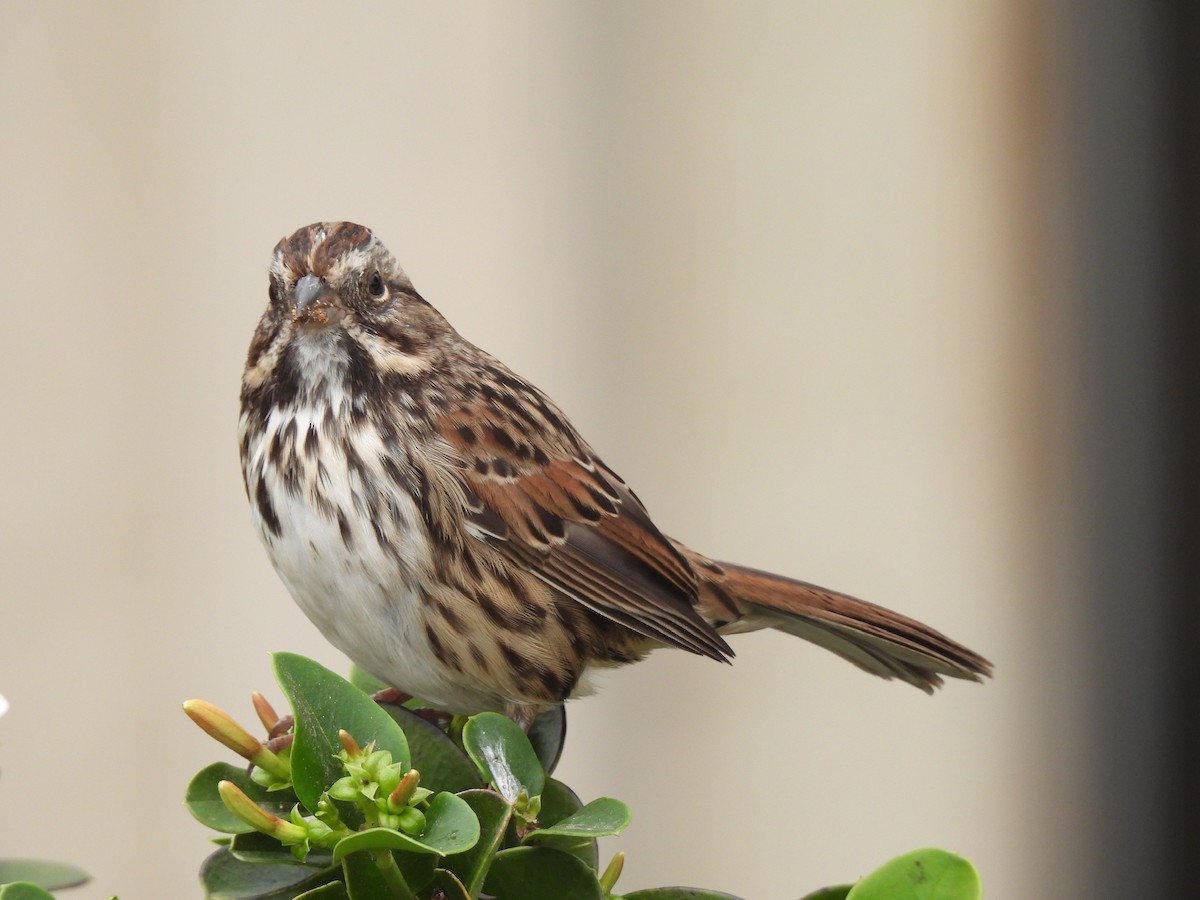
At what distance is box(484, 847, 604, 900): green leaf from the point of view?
50.5 inches

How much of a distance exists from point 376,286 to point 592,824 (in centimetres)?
101

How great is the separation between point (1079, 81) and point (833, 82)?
774 mm

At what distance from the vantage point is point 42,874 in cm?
149

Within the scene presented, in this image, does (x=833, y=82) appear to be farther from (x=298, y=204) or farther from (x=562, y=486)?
(x=562, y=486)

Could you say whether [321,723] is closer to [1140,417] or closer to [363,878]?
[363,878]

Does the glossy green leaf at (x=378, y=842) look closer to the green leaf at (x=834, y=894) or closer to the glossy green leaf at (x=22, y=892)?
the glossy green leaf at (x=22, y=892)

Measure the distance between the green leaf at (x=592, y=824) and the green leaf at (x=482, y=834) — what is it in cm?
4

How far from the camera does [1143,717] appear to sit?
16.1 ft

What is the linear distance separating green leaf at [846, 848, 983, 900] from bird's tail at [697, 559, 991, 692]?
3.31 ft

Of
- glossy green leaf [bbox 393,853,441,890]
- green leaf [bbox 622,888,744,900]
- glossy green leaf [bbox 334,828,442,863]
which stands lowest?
green leaf [bbox 622,888,744,900]

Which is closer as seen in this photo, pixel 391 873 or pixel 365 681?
pixel 391 873

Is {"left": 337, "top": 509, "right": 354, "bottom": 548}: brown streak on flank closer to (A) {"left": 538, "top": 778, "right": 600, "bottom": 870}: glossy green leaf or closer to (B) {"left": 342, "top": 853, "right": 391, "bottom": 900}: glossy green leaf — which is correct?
(A) {"left": 538, "top": 778, "right": 600, "bottom": 870}: glossy green leaf

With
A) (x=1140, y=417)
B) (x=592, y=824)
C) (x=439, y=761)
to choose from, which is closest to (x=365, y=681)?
(x=439, y=761)

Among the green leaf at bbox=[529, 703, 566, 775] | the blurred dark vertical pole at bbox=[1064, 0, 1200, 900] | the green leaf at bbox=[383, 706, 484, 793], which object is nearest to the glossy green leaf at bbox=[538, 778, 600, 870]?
the green leaf at bbox=[383, 706, 484, 793]
